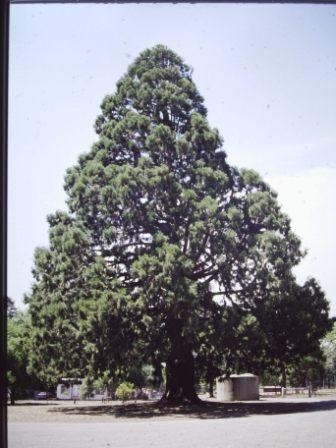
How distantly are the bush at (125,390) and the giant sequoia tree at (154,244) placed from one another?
3.68 m

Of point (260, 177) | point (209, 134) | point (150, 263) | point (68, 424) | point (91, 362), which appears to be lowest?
point (68, 424)

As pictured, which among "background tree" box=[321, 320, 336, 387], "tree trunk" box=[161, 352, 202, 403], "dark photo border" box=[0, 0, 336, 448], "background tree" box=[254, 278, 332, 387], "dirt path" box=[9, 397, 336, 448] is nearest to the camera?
"dark photo border" box=[0, 0, 336, 448]

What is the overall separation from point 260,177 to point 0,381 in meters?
11.0

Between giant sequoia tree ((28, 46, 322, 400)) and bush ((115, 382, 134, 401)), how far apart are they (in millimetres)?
3680

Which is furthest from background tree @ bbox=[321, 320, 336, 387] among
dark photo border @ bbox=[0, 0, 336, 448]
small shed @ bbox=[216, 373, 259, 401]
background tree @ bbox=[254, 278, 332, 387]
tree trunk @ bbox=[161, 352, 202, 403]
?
dark photo border @ bbox=[0, 0, 336, 448]

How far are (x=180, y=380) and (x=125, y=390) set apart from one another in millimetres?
3912

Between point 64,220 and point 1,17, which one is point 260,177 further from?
point 1,17

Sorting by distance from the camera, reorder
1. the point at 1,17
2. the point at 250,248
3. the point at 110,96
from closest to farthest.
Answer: the point at 1,17
the point at 250,248
the point at 110,96

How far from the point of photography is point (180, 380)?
1312cm

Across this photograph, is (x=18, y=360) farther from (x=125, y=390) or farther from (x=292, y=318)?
(x=292, y=318)

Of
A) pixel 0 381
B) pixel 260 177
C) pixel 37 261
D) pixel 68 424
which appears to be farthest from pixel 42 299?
pixel 0 381

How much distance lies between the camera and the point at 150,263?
11.1m

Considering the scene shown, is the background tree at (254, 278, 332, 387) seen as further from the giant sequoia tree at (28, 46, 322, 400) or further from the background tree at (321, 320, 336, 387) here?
the background tree at (321, 320, 336, 387)

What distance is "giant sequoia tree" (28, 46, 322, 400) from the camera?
11.2 meters
